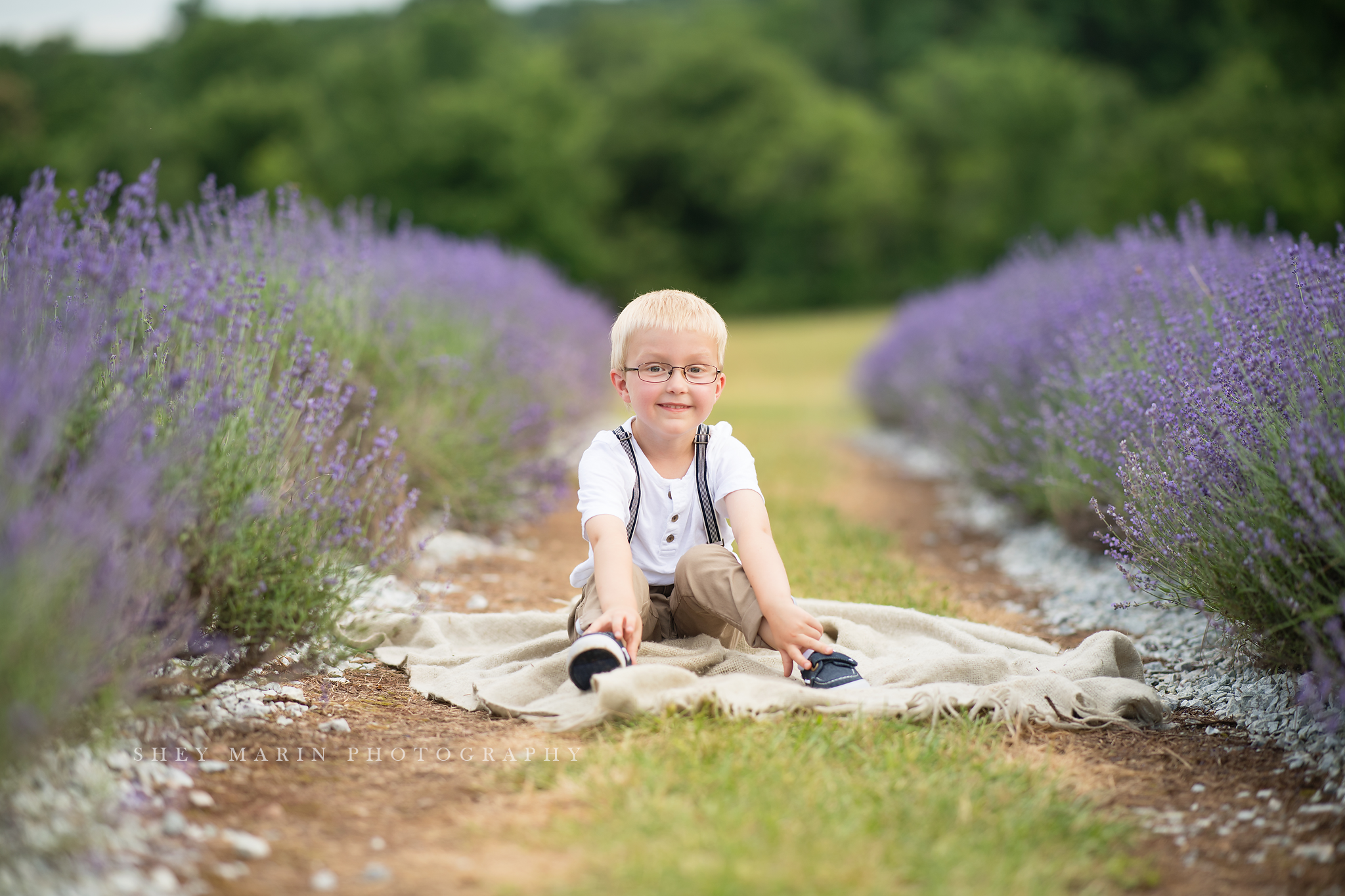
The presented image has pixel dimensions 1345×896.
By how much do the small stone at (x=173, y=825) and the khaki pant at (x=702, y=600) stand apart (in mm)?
1130

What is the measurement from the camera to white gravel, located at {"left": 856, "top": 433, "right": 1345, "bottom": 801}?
2.58m

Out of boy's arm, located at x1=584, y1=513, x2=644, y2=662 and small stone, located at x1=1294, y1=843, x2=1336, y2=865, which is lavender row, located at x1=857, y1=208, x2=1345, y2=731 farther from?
boy's arm, located at x1=584, y1=513, x2=644, y2=662

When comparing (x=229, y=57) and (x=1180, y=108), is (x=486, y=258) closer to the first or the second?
(x=1180, y=108)

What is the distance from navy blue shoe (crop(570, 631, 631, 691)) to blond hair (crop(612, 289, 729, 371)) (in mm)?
782

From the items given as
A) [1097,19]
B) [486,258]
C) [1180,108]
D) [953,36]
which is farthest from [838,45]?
[486,258]

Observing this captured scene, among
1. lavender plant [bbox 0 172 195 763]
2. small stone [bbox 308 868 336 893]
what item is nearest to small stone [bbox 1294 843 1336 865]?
small stone [bbox 308 868 336 893]

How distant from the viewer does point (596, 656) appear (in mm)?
2664

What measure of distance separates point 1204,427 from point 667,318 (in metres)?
Answer: 1.47

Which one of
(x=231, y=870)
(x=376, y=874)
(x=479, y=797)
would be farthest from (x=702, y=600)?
(x=231, y=870)

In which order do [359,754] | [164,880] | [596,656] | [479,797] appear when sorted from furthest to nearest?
[596,656] → [359,754] → [479,797] → [164,880]

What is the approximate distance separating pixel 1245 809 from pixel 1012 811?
0.56 meters

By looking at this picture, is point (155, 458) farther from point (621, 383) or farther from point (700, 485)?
point (700, 485)

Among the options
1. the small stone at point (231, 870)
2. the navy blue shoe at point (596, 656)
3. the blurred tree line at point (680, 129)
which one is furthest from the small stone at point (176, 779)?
the blurred tree line at point (680, 129)

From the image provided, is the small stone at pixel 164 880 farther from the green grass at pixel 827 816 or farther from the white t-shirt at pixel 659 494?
the white t-shirt at pixel 659 494
